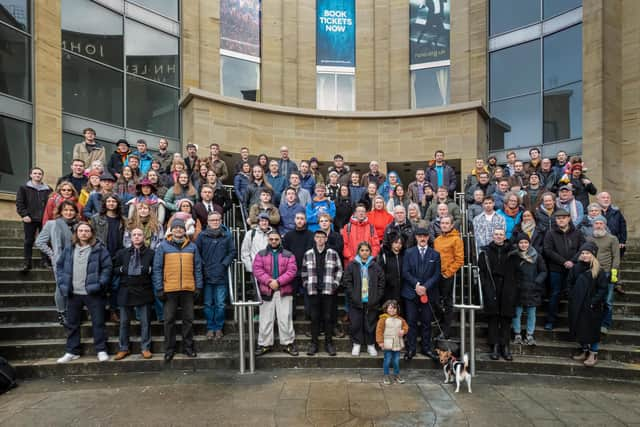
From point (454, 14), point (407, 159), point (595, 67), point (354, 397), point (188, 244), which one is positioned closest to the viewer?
point (354, 397)

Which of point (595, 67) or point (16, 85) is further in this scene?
point (595, 67)

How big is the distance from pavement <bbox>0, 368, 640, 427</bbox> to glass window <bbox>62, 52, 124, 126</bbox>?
416 inches

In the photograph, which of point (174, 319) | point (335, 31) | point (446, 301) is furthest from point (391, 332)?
point (335, 31)

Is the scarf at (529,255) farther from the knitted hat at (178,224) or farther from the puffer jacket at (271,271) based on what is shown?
the knitted hat at (178,224)

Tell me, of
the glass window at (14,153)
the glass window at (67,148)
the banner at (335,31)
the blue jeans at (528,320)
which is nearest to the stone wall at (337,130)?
the glass window at (67,148)

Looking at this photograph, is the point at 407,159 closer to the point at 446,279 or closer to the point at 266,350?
the point at 446,279

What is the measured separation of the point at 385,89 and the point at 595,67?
24.4 ft

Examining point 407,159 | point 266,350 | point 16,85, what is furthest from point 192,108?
point 266,350

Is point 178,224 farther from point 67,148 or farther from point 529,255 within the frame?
point 67,148

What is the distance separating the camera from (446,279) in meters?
7.10

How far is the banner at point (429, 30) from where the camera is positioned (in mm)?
18203

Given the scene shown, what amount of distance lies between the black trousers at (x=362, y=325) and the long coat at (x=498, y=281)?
5.60ft

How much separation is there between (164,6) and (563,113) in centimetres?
1461

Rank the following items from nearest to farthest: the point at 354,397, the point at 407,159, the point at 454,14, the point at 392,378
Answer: the point at 354,397 → the point at 392,378 → the point at 407,159 → the point at 454,14
